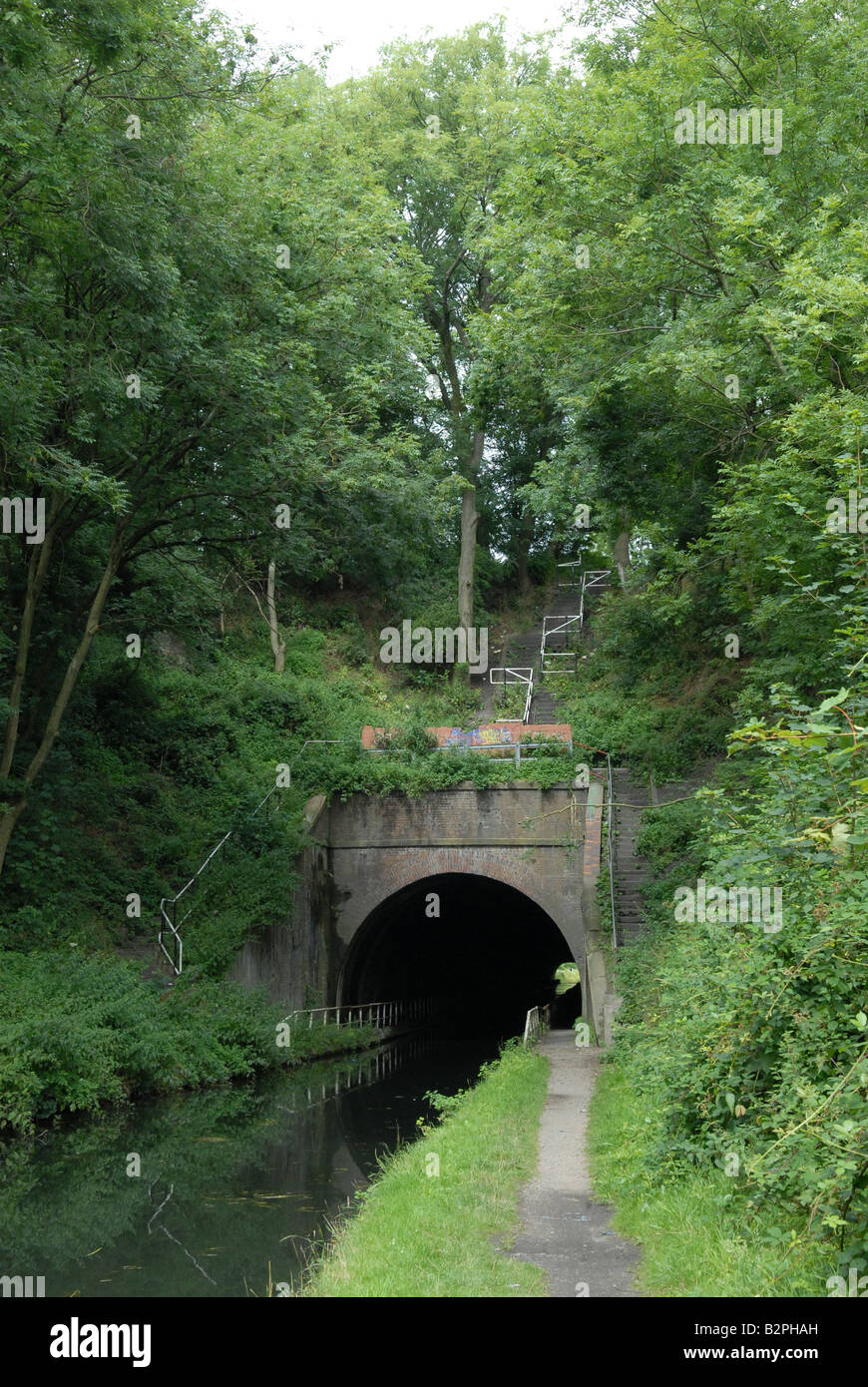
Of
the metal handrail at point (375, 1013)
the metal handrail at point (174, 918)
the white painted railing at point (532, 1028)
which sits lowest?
the metal handrail at point (375, 1013)

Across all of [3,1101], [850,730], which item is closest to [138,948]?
[3,1101]

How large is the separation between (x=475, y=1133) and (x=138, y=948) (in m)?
8.00

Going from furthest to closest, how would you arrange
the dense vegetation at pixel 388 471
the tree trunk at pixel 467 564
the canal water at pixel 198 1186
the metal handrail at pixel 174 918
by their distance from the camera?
the tree trunk at pixel 467 564 → the metal handrail at pixel 174 918 → the canal water at pixel 198 1186 → the dense vegetation at pixel 388 471

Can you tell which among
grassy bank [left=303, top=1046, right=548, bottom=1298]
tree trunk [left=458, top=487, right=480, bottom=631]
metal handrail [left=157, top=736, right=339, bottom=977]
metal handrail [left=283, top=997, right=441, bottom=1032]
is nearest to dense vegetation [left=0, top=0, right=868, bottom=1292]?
metal handrail [left=157, top=736, right=339, bottom=977]

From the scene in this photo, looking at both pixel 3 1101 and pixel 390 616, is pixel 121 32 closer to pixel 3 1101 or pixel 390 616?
pixel 3 1101

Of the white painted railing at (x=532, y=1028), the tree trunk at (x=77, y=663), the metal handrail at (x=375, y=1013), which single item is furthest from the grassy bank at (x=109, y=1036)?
the white painted railing at (x=532, y=1028)

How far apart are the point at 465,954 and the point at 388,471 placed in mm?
17339

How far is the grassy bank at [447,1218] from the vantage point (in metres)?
5.42

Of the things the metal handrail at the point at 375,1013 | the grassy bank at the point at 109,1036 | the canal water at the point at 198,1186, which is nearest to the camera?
the canal water at the point at 198,1186

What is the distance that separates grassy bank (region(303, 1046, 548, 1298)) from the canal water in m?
0.61

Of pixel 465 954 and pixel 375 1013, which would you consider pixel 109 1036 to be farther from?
pixel 465 954

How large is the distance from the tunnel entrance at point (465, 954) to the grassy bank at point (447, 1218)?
11047 mm

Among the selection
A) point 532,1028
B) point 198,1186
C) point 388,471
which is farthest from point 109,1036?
point 388,471

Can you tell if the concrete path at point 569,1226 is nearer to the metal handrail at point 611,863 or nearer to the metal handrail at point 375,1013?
the metal handrail at point 611,863
